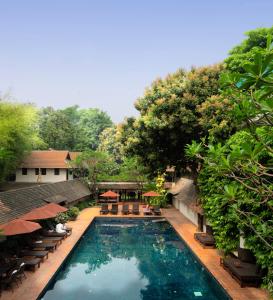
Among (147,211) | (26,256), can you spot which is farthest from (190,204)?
(26,256)

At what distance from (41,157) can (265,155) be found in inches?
1552

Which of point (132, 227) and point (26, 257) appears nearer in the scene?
point (26, 257)

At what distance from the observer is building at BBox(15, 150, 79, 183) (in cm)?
4503

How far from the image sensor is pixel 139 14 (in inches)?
667

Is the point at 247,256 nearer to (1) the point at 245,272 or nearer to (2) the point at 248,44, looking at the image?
(1) the point at 245,272

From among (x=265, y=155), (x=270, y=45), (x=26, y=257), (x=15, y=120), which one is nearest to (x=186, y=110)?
(x=265, y=155)

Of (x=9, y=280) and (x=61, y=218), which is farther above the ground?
(x=9, y=280)

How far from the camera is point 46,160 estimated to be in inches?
1804

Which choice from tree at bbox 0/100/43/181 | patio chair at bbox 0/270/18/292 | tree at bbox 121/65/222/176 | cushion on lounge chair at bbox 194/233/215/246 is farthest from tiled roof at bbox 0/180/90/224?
cushion on lounge chair at bbox 194/233/215/246

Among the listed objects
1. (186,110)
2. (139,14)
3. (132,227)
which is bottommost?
(132,227)

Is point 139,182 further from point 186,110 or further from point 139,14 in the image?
point 139,14

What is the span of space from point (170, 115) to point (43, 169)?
100 feet

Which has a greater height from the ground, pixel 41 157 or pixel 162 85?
pixel 162 85

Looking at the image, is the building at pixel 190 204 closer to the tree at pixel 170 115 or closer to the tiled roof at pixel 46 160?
the tree at pixel 170 115
